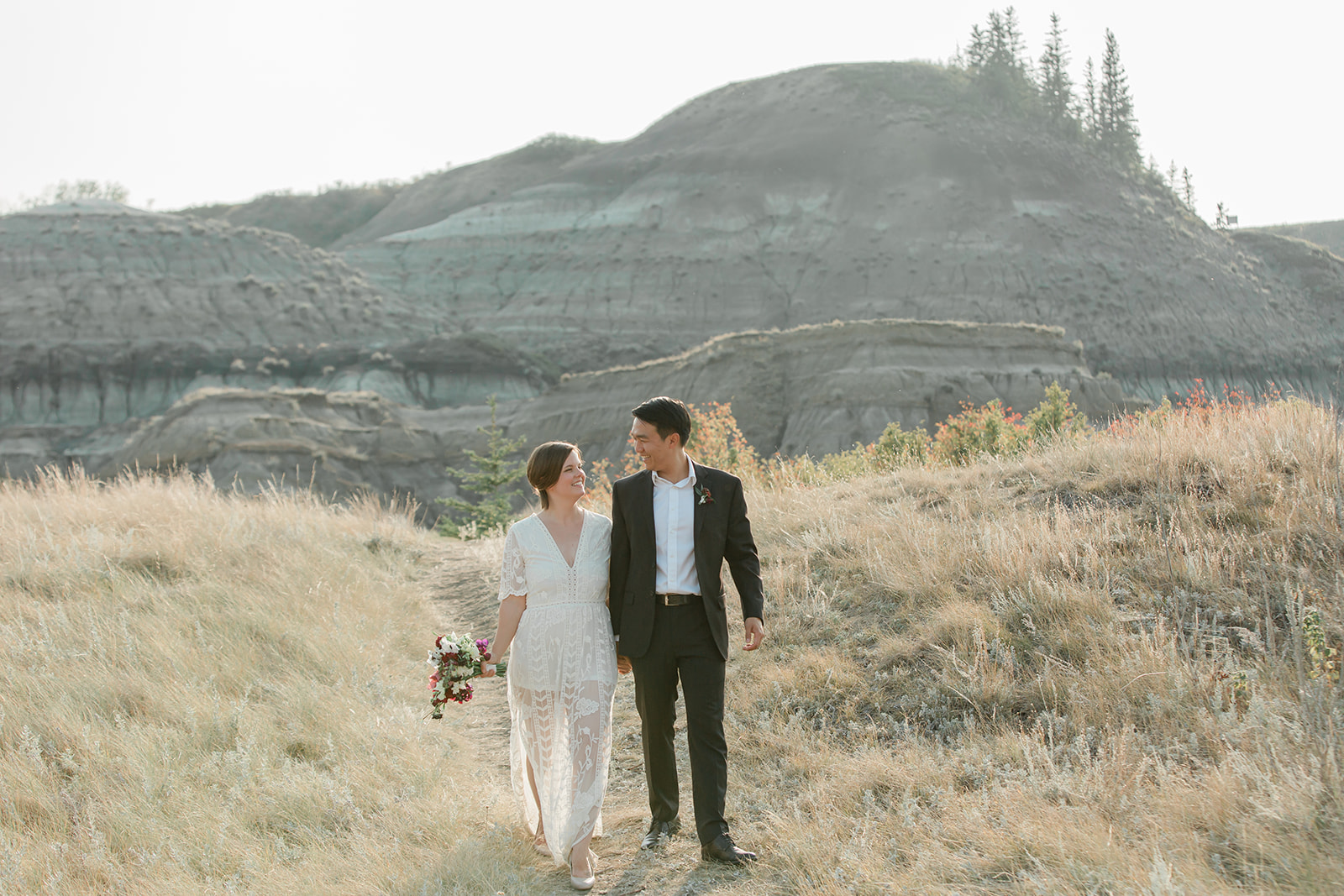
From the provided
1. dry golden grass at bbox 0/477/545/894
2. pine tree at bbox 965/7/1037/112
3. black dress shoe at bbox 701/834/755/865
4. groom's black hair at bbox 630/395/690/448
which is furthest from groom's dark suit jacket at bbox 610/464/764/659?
pine tree at bbox 965/7/1037/112

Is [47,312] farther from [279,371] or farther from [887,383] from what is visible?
[887,383]

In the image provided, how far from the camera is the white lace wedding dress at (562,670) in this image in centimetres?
441

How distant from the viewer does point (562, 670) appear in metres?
4.45

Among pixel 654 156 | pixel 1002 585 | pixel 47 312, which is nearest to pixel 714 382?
pixel 1002 585

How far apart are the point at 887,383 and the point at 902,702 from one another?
2774 centimetres

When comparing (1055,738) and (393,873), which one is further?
(1055,738)

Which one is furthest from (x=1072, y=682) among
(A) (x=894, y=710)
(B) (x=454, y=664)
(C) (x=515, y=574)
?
(B) (x=454, y=664)

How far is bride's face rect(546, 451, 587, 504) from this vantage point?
453 cm

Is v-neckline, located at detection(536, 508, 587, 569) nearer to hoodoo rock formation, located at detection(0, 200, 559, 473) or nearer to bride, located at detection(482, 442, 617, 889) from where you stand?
bride, located at detection(482, 442, 617, 889)

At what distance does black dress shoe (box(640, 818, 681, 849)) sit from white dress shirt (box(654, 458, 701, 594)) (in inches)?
49.1

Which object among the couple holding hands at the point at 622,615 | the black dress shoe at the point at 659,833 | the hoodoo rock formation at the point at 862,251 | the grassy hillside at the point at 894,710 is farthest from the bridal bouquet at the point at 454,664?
the hoodoo rock formation at the point at 862,251

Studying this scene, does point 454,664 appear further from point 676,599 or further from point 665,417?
point 665,417

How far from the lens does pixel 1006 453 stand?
11219mm

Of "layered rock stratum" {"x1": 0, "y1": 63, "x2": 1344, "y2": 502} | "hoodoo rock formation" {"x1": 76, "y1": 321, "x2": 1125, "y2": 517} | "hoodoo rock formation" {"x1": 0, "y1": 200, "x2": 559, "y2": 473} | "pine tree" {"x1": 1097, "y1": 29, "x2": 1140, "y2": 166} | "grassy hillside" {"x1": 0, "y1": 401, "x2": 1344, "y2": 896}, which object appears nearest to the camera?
"grassy hillside" {"x1": 0, "y1": 401, "x2": 1344, "y2": 896}
